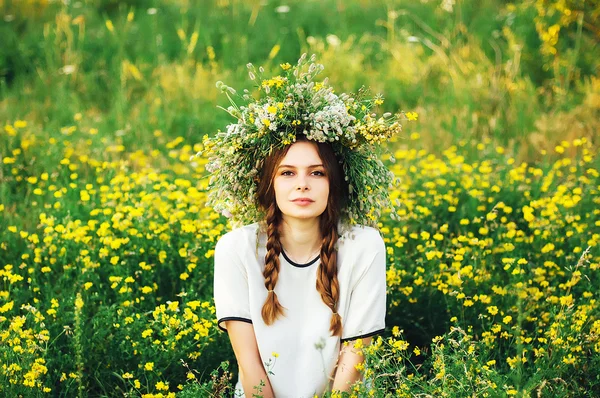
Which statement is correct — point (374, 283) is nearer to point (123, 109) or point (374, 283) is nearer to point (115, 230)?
point (115, 230)

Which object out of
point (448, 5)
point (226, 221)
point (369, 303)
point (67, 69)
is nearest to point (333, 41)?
point (448, 5)

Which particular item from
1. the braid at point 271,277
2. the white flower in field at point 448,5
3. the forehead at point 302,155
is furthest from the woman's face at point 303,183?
the white flower in field at point 448,5

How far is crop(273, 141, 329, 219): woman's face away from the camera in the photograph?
315 centimetres

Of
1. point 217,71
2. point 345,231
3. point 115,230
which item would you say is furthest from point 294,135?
point 217,71

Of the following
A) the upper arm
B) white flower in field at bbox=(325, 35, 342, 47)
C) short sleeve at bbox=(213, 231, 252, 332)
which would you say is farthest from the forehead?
white flower in field at bbox=(325, 35, 342, 47)

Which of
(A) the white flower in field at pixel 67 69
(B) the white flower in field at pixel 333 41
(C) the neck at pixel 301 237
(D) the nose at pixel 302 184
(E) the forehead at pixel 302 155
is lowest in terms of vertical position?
(C) the neck at pixel 301 237

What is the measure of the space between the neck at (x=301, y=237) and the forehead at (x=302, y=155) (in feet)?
0.81

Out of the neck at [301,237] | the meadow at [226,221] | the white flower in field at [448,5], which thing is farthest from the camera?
the white flower in field at [448,5]

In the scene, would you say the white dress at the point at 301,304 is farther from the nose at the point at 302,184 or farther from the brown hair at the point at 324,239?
the nose at the point at 302,184

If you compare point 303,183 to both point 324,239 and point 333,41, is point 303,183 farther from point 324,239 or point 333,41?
point 333,41

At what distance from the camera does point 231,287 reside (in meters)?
3.21

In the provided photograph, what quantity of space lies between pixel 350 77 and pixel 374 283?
4.33m

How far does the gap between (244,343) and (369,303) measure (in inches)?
20.1

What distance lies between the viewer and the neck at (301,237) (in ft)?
10.7
